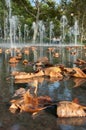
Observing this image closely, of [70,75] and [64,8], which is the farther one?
[64,8]

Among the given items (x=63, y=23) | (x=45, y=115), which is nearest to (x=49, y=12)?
(x=63, y=23)

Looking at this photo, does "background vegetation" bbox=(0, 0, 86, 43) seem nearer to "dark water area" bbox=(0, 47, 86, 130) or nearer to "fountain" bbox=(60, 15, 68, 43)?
"fountain" bbox=(60, 15, 68, 43)

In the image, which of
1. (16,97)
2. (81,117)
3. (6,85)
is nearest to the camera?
(81,117)

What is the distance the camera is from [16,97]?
4762mm

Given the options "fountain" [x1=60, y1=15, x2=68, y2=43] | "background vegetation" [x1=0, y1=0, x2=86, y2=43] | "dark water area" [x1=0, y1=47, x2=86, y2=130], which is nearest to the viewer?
"dark water area" [x1=0, y1=47, x2=86, y2=130]

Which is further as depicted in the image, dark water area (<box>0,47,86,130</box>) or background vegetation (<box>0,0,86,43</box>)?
background vegetation (<box>0,0,86,43</box>)

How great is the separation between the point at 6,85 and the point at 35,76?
979mm

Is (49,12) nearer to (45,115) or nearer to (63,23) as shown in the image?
(63,23)

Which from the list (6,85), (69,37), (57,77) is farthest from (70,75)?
(69,37)

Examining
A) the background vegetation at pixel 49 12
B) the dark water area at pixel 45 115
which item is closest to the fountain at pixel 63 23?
the background vegetation at pixel 49 12

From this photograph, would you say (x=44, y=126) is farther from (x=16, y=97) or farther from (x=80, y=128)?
(x=16, y=97)

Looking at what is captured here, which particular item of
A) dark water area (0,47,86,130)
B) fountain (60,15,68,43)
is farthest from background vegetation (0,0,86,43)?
dark water area (0,47,86,130)

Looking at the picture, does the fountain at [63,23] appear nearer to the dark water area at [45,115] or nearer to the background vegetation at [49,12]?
the background vegetation at [49,12]

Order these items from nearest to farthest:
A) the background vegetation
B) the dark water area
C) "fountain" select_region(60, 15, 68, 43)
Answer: the dark water area, the background vegetation, "fountain" select_region(60, 15, 68, 43)
